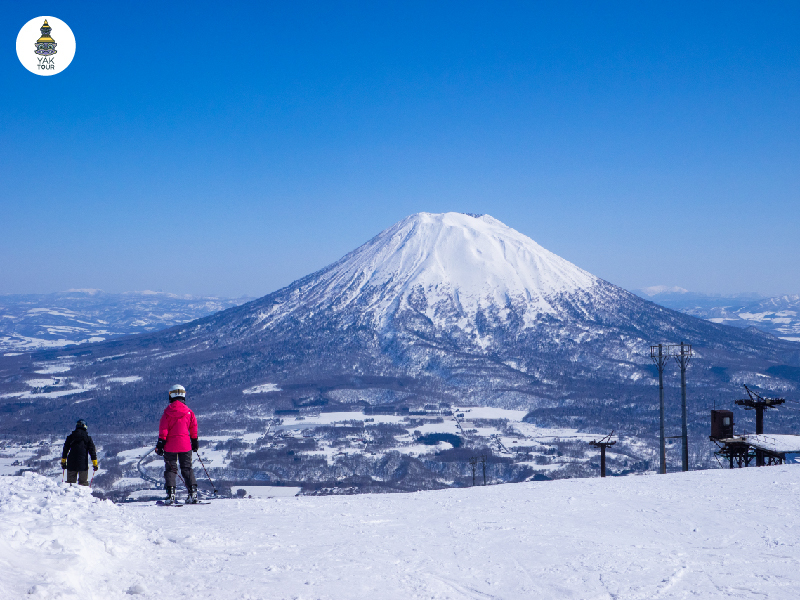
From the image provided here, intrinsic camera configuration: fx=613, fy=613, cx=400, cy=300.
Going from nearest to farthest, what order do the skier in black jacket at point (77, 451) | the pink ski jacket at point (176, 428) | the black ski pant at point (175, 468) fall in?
the black ski pant at point (175, 468), the pink ski jacket at point (176, 428), the skier in black jacket at point (77, 451)

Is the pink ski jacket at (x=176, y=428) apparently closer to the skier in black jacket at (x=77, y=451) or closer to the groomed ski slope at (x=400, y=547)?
the groomed ski slope at (x=400, y=547)

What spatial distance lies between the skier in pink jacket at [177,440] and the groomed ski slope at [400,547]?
811 millimetres

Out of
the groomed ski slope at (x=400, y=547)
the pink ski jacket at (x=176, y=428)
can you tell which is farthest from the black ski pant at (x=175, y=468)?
the groomed ski slope at (x=400, y=547)

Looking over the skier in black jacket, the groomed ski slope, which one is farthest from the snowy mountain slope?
the groomed ski slope

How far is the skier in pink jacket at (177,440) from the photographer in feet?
45.4

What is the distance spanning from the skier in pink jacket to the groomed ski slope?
0.81 m

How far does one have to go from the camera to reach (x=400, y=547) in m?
10.5

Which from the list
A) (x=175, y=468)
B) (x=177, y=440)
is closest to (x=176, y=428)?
(x=177, y=440)

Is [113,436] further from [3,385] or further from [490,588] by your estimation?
[490,588]

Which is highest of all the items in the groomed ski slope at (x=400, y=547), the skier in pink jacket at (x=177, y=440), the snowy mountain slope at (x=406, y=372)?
the skier in pink jacket at (x=177, y=440)

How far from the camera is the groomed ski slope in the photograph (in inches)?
326

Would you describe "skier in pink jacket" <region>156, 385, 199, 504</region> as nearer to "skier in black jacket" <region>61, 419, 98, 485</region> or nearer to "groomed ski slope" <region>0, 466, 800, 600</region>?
"groomed ski slope" <region>0, 466, 800, 600</region>

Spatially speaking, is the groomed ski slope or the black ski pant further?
the black ski pant

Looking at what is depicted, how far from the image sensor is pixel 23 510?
32.5 feet
